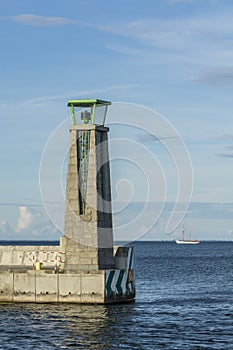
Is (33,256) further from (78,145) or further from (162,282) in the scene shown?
(162,282)

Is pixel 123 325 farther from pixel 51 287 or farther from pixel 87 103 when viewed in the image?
pixel 87 103

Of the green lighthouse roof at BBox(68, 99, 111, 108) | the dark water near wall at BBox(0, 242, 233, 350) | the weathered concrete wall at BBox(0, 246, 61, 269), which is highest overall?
the green lighthouse roof at BBox(68, 99, 111, 108)

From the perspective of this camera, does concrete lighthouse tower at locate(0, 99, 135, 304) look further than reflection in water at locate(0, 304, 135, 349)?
Yes

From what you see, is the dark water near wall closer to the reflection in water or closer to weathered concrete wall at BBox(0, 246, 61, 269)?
the reflection in water

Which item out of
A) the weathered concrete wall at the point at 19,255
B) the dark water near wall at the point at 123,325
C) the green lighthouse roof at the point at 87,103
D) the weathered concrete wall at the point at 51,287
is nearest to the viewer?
the dark water near wall at the point at 123,325

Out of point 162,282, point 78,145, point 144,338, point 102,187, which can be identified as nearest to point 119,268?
point 102,187

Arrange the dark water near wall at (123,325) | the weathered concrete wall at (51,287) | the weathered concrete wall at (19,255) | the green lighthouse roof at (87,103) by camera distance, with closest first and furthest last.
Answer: the dark water near wall at (123,325)
the weathered concrete wall at (51,287)
the green lighthouse roof at (87,103)
the weathered concrete wall at (19,255)

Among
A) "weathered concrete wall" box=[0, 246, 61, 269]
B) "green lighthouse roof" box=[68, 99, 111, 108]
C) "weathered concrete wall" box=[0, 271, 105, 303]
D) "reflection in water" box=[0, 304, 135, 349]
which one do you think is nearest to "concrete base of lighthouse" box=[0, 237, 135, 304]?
"weathered concrete wall" box=[0, 271, 105, 303]

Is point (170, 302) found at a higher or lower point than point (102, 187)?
lower

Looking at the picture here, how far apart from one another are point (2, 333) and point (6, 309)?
9.50 metres

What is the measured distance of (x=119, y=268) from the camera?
64.8 m

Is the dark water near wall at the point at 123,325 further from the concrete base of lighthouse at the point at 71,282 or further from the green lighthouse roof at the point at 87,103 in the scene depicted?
the green lighthouse roof at the point at 87,103

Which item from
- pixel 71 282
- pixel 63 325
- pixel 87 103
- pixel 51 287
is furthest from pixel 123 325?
pixel 87 103

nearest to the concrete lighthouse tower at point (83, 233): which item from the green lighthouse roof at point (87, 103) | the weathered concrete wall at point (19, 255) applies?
the green lighthouse roof at point (87, 103)
